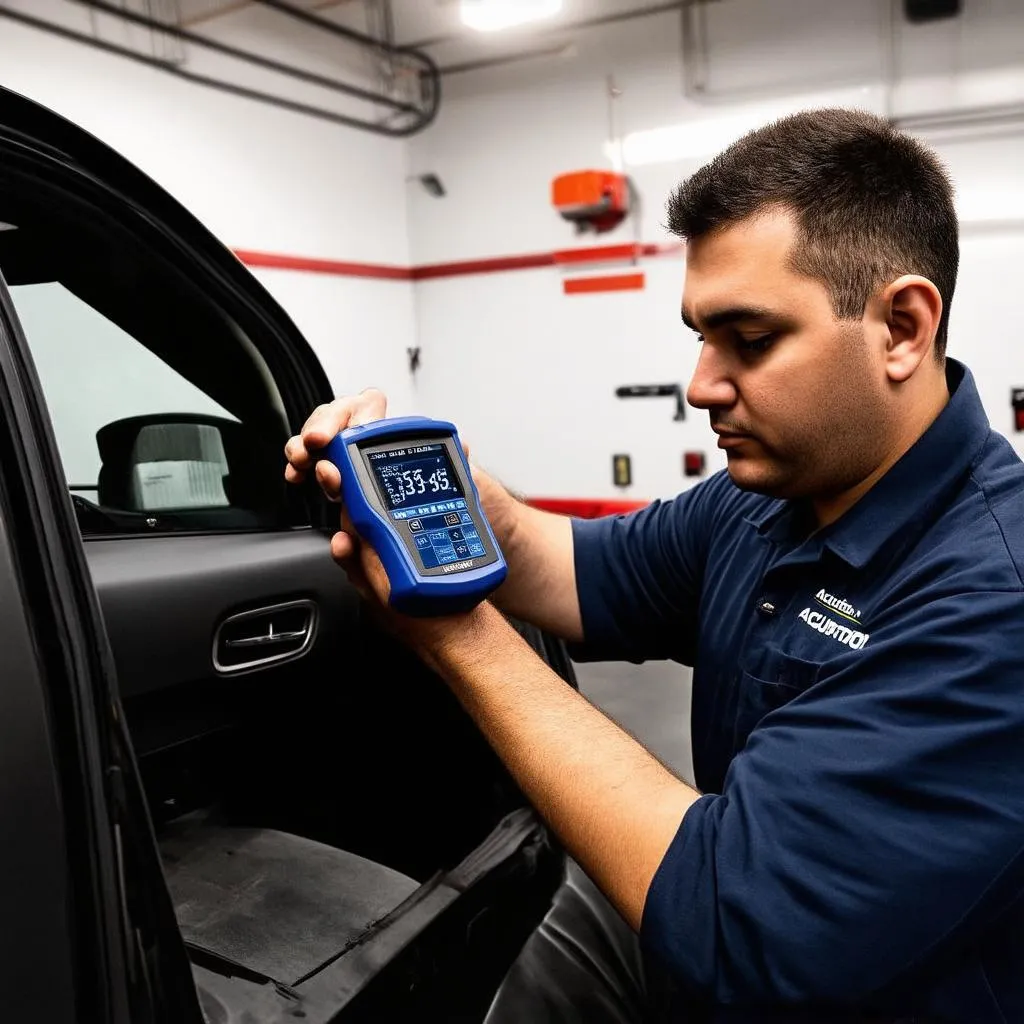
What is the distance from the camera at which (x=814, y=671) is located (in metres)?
1.11

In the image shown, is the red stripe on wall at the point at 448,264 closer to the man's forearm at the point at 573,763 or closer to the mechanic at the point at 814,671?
the mechanic at the point at 814,671

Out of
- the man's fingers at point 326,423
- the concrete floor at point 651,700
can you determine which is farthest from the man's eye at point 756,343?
the concrete floor at point 651,700

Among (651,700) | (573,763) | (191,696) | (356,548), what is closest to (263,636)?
(191,696)

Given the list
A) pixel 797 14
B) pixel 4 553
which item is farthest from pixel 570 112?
pixel 4 553

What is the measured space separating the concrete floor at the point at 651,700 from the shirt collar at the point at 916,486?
5.53 feet

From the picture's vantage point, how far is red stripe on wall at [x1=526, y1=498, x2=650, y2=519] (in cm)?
575

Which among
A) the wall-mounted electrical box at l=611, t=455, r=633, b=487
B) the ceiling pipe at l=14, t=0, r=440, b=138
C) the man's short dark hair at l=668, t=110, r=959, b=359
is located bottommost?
the wall-mounted electrical box at l=611, t=455, r=633, b=487

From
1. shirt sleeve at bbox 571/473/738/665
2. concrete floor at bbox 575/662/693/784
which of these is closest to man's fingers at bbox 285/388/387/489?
shirt sleeve at bbox 571/473/738/665

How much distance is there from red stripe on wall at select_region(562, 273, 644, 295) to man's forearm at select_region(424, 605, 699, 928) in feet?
15.5

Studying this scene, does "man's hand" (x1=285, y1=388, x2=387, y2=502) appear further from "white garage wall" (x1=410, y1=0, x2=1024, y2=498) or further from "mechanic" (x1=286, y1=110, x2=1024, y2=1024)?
"white garage wall" (x1=410, y1=0, x2=1024, y2=498)

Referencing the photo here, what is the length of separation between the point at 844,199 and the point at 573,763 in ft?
2.34

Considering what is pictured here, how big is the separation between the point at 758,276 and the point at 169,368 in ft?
3.22

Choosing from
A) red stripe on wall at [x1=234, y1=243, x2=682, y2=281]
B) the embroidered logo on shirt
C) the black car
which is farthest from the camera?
red stripe on wall at [x1=234, y1=243, x2=682, y2=281]

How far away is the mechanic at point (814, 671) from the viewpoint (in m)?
0.87
